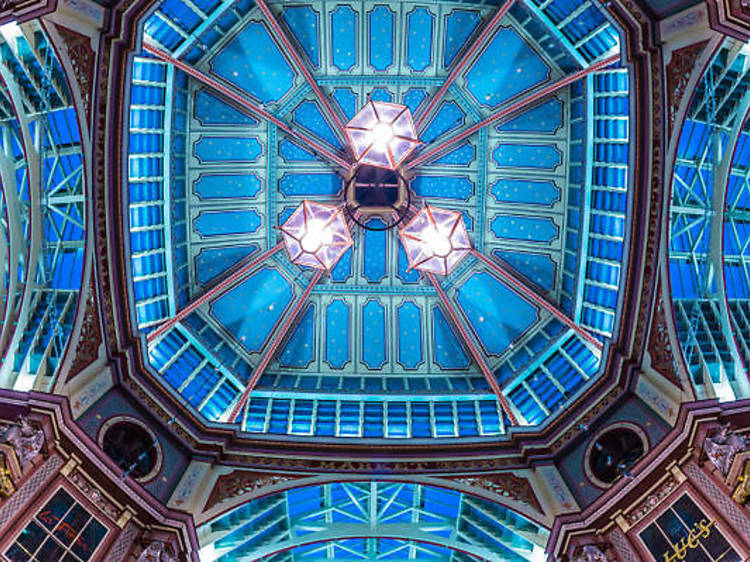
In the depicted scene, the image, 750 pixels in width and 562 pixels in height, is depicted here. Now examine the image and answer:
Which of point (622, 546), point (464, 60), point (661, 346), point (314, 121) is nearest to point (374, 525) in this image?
point (622, 546)

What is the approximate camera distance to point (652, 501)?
55.0 feet

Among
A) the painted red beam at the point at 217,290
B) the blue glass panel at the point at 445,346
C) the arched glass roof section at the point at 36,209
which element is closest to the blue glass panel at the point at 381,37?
the painted red beam at the point at 217,290

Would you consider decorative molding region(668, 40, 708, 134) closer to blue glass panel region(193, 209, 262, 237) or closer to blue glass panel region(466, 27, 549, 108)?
blue glass panel region(466, 27, 549, 108)

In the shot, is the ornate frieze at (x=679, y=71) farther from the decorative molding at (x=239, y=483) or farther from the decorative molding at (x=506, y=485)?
the decorative molding at (x=239, y=483)

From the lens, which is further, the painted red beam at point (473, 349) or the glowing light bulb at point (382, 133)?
the painted red beam at point (473, 349)

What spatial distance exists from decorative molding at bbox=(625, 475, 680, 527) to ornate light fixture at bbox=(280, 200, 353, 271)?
42.4ft

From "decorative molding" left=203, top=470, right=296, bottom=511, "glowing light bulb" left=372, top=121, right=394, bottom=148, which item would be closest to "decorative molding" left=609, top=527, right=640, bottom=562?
"decorative molding" left=203, top=470, right=296, bottom=511

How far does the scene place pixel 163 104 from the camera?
23.4 metres

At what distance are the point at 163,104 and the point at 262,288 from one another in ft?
27.8

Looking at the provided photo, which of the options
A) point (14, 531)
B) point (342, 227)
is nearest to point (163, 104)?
point (342, 227)

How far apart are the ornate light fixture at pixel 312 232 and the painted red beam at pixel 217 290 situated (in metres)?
3.93

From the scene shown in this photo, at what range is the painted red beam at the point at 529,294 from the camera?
23644mm

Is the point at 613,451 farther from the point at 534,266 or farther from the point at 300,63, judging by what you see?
the point at 300,63

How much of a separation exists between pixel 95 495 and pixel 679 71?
1959cm
